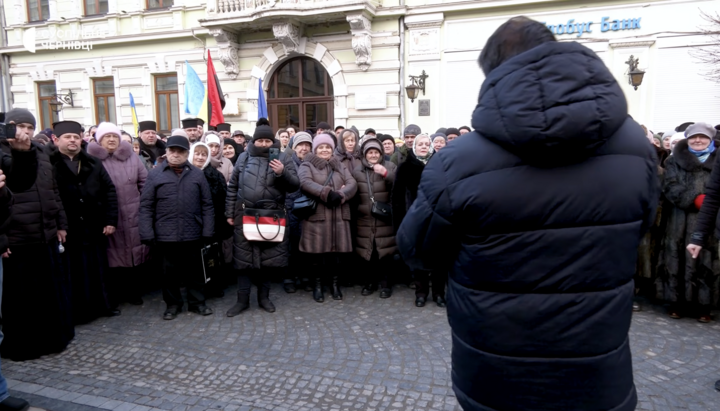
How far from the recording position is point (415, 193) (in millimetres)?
5645

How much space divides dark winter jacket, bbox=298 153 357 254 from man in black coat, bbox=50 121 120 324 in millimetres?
2124

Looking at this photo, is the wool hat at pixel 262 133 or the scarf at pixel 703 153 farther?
the wool hat at pixel 262 133

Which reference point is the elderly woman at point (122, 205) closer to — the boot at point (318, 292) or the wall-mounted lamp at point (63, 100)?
the boot at point (318, 292)

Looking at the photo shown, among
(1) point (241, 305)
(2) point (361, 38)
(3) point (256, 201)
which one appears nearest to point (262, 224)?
(3) point (256, 201)

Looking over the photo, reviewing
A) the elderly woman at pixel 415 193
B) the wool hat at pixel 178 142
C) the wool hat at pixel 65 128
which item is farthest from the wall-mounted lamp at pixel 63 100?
the elderly woman at pixel 415 193

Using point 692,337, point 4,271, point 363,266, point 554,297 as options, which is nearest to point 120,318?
point 4,271

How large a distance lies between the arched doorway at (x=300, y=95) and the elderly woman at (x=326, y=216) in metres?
9.67

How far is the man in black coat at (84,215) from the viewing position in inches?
199

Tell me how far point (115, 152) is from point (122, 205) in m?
0.62

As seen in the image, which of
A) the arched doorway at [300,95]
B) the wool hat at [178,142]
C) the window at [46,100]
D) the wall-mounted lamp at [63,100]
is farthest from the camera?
the window at [46,100]

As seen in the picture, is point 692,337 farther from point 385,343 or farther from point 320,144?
point 320,144

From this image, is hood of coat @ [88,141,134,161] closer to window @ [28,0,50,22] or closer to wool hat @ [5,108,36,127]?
wool hat @ [5,108,36,127]

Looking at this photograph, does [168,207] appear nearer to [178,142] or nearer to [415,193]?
[178,142]

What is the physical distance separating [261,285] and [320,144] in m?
1.81
